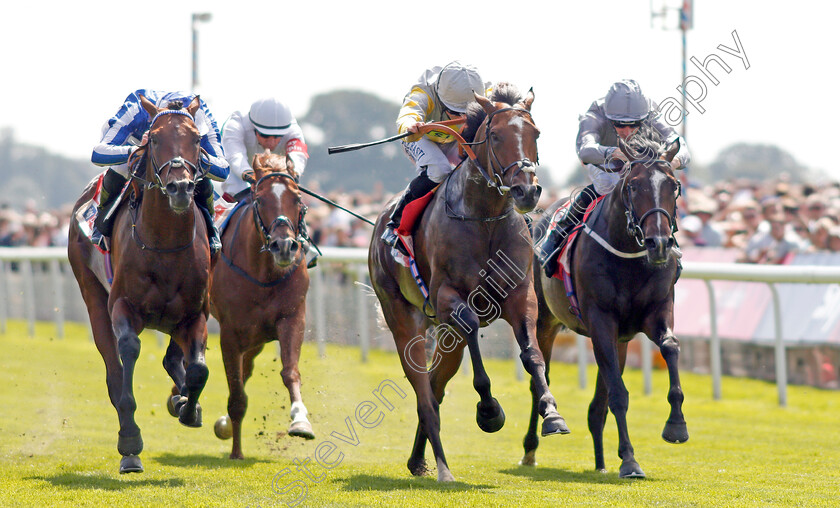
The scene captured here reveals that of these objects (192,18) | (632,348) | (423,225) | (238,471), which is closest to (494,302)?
(423,225)

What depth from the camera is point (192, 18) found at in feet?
58.2

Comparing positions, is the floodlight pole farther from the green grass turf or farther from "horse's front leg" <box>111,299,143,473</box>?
"horse's front leg" <box>111,299,143,473</box>

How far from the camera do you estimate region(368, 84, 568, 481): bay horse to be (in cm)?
564

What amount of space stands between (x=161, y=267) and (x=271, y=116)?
1967 mm

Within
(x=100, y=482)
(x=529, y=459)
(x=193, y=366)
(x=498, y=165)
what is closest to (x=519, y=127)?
(x=498, y=165)

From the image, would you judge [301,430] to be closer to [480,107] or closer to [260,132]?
[480,107]

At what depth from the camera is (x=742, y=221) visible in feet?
41.9

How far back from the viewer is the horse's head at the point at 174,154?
18.6 feet

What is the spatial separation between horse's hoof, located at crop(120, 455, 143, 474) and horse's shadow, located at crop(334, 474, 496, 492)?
1.10m

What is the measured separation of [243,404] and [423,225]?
181 centimetres

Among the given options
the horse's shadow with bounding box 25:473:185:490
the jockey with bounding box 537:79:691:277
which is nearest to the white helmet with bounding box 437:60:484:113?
the jockey with bounding box 537:79:691:277

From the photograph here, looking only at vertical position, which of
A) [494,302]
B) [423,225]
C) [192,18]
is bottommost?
[494,302]

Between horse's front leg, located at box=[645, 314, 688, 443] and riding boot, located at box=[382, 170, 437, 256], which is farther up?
riding boot, located at box=[382, 170, 437, 256]

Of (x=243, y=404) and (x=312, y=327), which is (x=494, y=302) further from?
(x=312, y=327)
